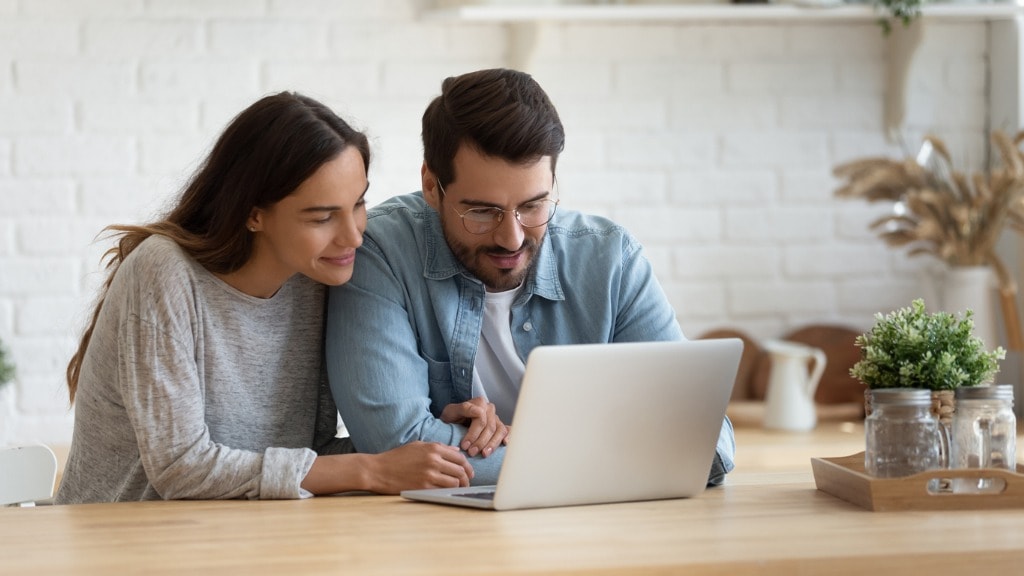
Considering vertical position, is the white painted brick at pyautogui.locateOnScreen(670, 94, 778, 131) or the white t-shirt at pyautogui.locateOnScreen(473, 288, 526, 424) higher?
the white painted brick at pyautogui.locateOnScreen(670, 94, 778, 131)

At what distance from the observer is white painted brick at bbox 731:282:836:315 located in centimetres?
312

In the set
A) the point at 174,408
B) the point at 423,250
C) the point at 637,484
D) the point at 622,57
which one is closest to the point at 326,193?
the point at 423,250

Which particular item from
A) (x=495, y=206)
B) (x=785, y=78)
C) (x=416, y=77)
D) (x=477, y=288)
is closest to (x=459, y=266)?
(x=477, y=288)

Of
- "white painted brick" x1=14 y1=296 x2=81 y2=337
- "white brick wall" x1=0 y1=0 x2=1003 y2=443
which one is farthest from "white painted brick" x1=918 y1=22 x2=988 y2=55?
"white painted brick" x1=14 y1=296 x2=81 y2=337

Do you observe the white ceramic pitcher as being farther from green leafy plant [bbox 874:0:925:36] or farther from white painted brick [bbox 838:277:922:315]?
green leafy plant [bbox 874:0:925:36]

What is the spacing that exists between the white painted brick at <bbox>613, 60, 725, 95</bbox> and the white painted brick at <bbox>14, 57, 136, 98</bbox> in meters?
1.09

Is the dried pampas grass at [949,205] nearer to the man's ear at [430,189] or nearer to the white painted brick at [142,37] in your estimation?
the man's ear at [430,189]

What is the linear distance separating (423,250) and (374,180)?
103 cm

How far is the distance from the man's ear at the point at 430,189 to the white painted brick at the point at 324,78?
3.24ft

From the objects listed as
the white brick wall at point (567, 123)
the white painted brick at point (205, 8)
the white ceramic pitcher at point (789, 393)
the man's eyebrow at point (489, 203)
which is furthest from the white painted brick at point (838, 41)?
the man's eyebrow at point (489, 203)

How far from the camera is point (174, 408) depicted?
1.69m

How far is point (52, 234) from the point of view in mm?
2850

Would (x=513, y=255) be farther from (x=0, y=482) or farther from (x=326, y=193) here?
(x=0, y=482)

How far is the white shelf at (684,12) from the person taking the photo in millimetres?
2799
